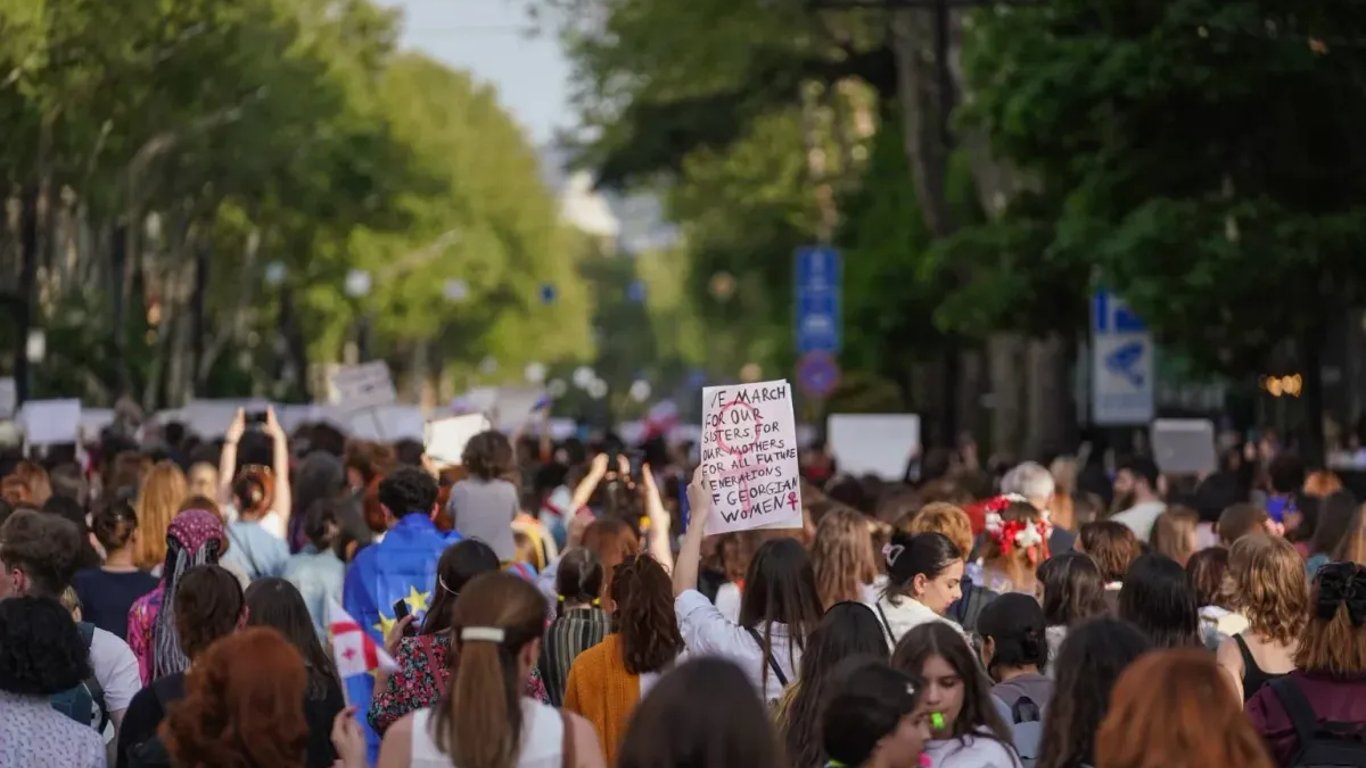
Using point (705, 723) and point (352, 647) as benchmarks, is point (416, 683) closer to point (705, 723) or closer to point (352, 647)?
point (352, 647)

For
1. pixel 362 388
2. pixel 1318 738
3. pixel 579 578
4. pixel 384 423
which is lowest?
pixel 1318 738

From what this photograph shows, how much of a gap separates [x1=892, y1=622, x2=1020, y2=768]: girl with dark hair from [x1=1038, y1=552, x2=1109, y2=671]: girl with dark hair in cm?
193

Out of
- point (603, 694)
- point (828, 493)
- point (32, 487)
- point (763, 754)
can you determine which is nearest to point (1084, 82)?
point (828, 493)

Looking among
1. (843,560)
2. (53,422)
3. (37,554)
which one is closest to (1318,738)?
(843,560)

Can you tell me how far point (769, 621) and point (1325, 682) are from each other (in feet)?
5.31

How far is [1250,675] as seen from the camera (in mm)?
8711

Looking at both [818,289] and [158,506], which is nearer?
[158,506]

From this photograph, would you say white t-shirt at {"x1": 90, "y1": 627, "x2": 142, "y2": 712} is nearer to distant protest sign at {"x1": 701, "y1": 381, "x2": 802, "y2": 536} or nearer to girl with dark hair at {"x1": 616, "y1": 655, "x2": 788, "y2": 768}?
distant protest sign at {"x1": 701, "y1": 381, "x2": 802, "y2": 536}

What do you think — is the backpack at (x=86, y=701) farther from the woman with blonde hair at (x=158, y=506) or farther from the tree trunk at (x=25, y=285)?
the tree trunk at (x=25, y=285)

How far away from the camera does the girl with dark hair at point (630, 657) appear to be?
336 inches

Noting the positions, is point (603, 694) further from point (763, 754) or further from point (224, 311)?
point (224, 311)

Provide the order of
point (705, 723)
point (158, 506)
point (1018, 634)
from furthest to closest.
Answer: point (158, 506) < point (1018, 634) < point (705, 723)

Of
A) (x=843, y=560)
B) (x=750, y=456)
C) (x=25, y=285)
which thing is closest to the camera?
(x=843, y=560)

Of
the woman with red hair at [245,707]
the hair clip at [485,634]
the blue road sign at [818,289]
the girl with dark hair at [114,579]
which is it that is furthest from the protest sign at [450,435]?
the blue road sign at [818,289]
